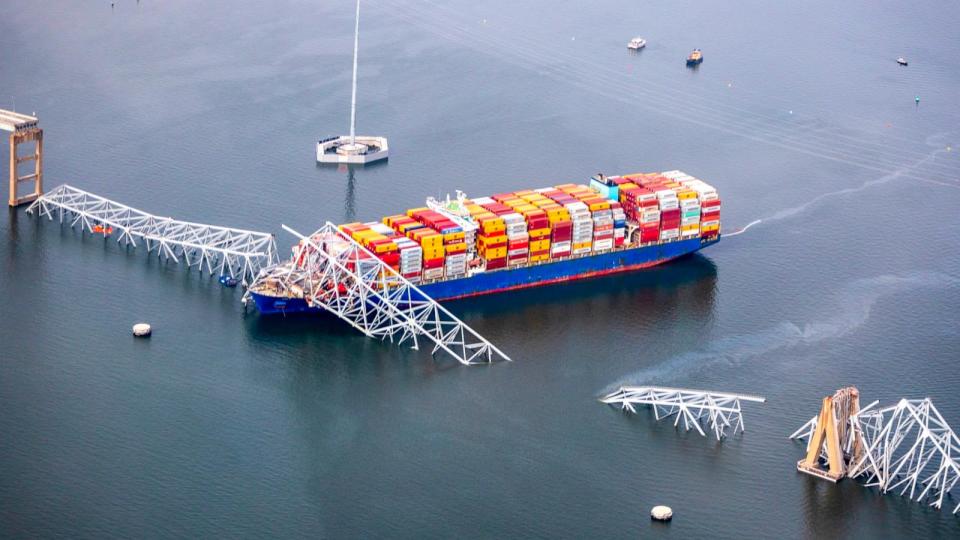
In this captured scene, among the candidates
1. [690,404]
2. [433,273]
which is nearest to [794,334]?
[690,404]

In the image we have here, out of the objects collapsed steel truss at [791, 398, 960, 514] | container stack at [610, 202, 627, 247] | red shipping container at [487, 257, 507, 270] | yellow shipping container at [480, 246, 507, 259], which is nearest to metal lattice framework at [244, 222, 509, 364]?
red shipping container at [487, 257, 507, 270]

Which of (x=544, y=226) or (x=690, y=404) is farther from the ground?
(x=544, y=226)

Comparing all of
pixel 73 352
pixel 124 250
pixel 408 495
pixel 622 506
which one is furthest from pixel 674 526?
pixel 124 250

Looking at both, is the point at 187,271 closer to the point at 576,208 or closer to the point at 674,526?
the point at 576,208

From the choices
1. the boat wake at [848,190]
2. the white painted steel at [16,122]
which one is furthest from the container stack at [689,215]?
the white painted steel at [16,122]

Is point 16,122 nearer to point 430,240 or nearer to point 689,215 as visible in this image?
point 430,240

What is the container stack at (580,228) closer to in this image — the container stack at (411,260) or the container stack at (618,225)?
the container stack at (618,225)
